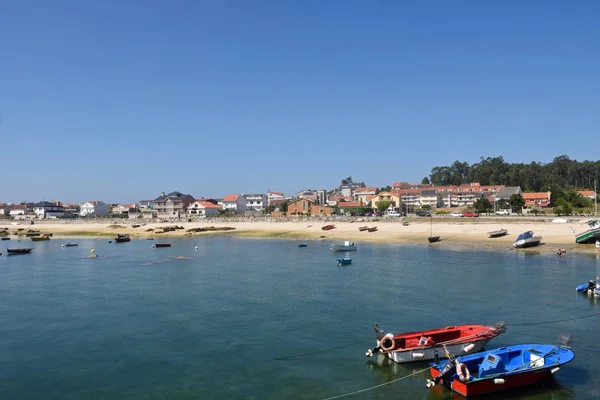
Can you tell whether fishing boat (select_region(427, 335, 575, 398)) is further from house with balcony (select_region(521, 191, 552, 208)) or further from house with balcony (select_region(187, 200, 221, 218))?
house with balcony (select_region(187, 200, 221, 218))

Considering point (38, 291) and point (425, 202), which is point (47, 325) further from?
point (425, 202)

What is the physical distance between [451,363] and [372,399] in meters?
3.74

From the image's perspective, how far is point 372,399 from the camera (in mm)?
19375

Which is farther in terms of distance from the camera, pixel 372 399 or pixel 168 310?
pixel 168 310

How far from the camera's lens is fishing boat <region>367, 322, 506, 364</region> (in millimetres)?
22969

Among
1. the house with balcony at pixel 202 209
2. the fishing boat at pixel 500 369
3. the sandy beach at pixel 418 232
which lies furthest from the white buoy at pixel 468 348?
the house with balcony at pixel 202 209

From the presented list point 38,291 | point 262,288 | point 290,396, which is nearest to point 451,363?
point 290,396

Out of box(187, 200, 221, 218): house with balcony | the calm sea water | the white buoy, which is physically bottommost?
the calm sea water

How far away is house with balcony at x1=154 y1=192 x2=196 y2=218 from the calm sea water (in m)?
131

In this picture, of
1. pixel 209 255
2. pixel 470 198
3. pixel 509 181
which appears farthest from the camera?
pixel 509 181

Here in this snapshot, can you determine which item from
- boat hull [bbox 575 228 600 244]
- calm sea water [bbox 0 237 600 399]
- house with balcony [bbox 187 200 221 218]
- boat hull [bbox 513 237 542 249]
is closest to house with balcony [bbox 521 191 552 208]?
boat hull [bbox 513 237 542 249]

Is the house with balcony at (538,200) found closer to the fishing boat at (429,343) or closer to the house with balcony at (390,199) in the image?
the house with balcony at (390,199)

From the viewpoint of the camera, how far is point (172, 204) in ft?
628

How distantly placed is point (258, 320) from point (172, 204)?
168m
